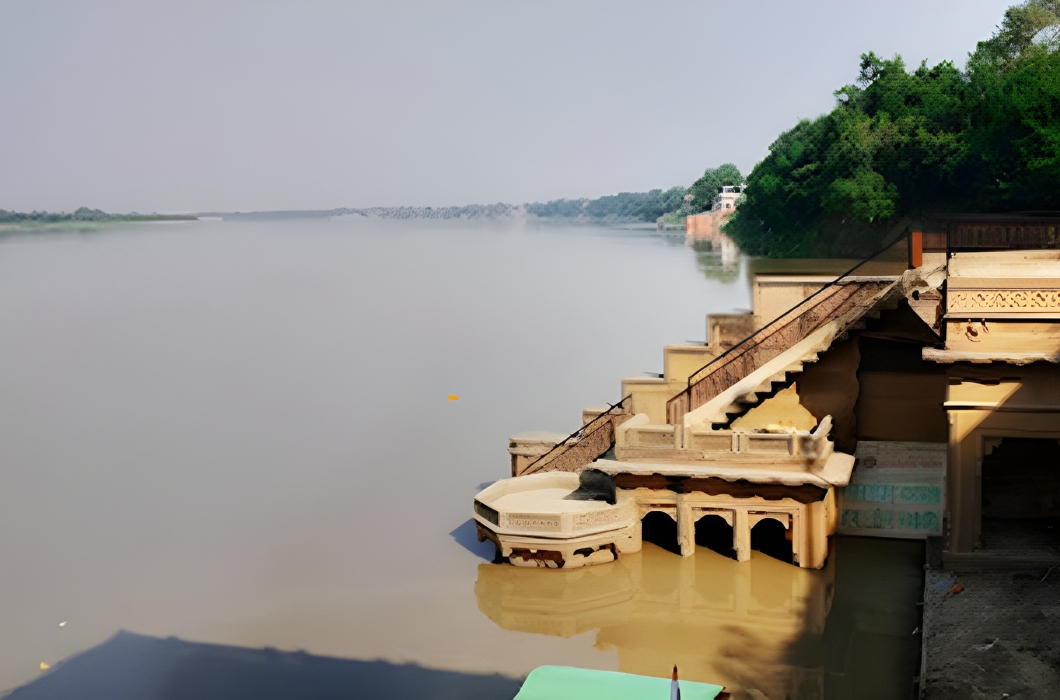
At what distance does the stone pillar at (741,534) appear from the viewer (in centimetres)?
1989

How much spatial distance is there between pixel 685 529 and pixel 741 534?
1014mm

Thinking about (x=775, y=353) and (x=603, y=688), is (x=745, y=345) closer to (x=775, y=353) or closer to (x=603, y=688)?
(x=775, y=353)

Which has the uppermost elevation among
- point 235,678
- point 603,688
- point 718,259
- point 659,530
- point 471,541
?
point 718,259

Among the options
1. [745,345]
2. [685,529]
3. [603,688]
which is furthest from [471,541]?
[603,688]

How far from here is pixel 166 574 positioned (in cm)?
2275

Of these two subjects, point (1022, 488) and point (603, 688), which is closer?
point (603, 688)

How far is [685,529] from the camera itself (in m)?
20.4

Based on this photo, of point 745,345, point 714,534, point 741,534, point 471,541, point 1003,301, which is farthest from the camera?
point 745,345

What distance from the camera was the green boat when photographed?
40.3ft

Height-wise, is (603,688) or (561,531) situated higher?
(603,688)

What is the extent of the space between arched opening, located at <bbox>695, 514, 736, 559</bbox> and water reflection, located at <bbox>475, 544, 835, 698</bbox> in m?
0.35

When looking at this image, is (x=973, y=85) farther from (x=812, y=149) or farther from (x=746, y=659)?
(x=746, y=659)

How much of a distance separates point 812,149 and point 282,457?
49021 mm

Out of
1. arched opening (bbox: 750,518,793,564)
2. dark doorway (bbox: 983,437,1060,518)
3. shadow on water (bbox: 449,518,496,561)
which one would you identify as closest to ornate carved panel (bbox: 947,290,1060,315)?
dark doorway (bbox: 983,437,1060,518)
